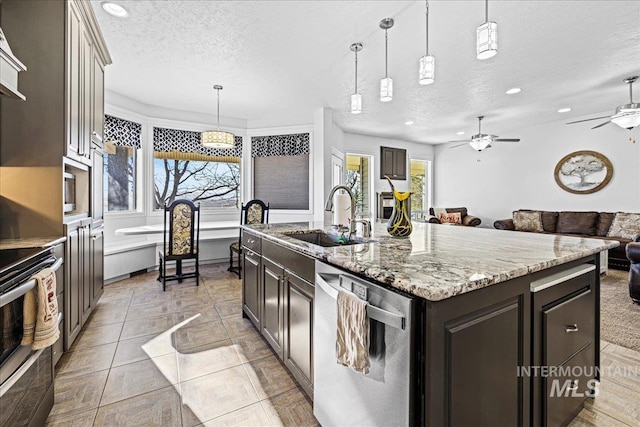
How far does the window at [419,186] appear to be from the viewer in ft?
27.1

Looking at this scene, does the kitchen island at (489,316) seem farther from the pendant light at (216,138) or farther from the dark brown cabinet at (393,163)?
the dark brown cabinet at (393,163)

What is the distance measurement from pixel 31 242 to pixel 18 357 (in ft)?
2.51

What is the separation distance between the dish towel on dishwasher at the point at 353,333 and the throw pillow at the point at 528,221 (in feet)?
21.3

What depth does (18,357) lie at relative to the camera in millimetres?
1173

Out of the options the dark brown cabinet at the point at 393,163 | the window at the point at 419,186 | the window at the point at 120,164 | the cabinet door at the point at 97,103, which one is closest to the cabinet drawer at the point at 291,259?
the cabinet door at the point at 97,103

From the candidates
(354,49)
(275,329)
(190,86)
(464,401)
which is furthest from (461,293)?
(190,86)

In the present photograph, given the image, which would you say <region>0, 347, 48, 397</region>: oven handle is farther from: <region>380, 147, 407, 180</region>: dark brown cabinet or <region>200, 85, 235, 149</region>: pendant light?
<region>380, 147, 407, 180</region>: dark brown cabinet

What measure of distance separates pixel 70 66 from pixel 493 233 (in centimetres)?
310

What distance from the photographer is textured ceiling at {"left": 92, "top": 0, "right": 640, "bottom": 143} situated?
243cm

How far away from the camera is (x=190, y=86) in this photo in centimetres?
401

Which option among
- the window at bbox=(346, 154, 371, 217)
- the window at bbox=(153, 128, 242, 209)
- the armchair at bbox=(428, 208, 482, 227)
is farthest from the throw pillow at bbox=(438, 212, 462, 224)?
the window at bbox=(153, 128, 242, 209)

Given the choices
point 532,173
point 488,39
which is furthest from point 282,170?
point 532,173

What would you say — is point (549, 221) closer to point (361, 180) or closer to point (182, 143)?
point (361, 180)

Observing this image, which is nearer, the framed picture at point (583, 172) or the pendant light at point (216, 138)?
the pendant light at point (216, 138)
